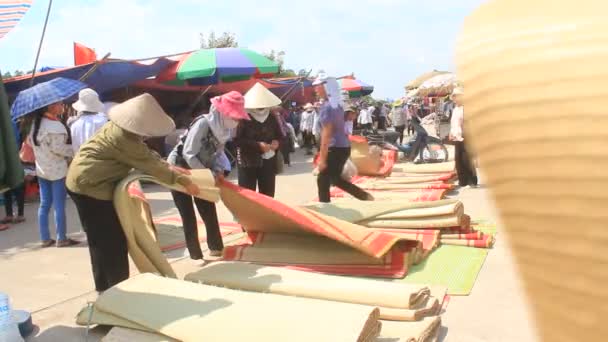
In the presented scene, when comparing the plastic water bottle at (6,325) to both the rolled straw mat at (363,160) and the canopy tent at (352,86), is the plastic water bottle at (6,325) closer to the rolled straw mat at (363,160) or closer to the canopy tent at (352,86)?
the rolled straw mat at (363,160)

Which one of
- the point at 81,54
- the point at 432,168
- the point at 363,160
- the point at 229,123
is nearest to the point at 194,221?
the point at 229,123

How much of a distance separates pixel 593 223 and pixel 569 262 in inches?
1.8

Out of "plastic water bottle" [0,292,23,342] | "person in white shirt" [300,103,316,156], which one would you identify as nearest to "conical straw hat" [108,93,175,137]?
"plastic water bottle" [0,292,23,342]

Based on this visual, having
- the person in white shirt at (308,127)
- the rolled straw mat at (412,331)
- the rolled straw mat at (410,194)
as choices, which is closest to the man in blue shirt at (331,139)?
the rolled straw mat at (410,194)

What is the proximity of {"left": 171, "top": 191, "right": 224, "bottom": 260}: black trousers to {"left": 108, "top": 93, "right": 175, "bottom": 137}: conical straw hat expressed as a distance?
1.19 m

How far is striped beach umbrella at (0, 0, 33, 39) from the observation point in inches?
157

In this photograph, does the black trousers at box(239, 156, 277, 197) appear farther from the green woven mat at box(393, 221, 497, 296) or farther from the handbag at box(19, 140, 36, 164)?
the handbag at box(19, 140, 36, 164)

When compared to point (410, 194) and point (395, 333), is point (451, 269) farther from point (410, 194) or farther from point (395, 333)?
point (410, 194)

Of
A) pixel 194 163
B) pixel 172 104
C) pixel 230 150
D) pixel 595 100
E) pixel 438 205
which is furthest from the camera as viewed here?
pixel 172 104

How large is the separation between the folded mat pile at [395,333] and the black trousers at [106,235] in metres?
0.75

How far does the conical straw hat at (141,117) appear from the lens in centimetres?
363

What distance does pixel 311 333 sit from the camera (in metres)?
2.70

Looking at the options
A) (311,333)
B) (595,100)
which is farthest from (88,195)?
(595,100)

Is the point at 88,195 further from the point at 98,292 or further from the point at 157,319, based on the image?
the point at 157,319
